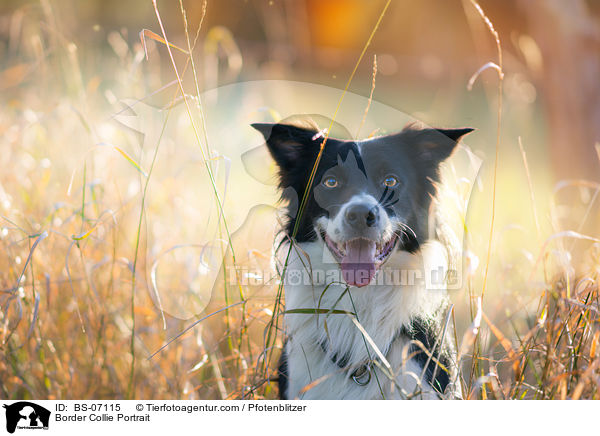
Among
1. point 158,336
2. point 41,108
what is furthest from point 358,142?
point 41,108

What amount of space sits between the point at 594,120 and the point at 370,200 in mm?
3612

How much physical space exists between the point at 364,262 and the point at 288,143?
0.78 metres

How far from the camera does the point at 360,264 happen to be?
2131 mm

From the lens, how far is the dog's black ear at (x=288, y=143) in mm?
2365

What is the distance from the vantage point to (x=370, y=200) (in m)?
2.12

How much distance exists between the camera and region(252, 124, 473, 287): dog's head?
2.12 metres

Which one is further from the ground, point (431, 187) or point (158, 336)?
point (431, 187)

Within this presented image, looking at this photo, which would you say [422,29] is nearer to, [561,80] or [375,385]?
[561,80]
